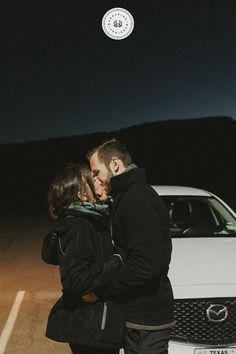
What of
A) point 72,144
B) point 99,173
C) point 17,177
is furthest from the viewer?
point 72,144

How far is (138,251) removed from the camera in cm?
204

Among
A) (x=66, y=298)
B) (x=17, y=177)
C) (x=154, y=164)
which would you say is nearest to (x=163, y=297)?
(x=66, y=298)

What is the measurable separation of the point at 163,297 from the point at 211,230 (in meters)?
2.93

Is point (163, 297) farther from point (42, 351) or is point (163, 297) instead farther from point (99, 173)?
point (42, 351)

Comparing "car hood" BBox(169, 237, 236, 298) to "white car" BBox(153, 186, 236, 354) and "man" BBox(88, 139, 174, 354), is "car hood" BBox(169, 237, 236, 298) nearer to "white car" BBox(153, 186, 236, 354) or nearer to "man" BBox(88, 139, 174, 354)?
"white car" BBox(153, 186, 236, 354)

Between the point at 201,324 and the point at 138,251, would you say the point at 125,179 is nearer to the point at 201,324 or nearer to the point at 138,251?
the point at 138,251

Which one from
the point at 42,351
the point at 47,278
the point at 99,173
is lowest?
the point at 47,278

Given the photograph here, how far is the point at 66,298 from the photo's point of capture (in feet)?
7.36

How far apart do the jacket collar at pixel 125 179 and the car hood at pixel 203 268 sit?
1504 millimetres

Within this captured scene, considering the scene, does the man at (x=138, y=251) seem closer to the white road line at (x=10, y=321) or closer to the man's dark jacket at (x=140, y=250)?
the man's dark jacket at (x=140, y=250)

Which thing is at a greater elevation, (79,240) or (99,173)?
(99,173)

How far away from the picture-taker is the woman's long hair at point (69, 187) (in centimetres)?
237

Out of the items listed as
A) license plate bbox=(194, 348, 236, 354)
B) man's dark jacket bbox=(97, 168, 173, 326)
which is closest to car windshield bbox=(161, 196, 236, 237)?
license plate bbox=(194, 348, 236, 354)

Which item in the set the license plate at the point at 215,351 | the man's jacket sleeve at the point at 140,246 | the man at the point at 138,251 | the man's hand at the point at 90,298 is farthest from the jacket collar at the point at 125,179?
the license plate at the point at 215,351
